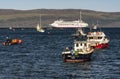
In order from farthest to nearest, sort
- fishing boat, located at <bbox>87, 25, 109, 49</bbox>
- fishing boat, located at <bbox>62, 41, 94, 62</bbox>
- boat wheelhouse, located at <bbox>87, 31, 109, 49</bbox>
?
1. boat wheelhouse, located at <bbox>87, 31, 109, 49</bbox>
2. fishing boat, located at <bbox>87, 25, 109, 49</bbox>
3. fishing boat, located at <bbox>62, 41, 94, 62</bbox>

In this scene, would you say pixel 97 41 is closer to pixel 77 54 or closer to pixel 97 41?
pixel 97 41

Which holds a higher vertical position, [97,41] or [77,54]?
[77,54]

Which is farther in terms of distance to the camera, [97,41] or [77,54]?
[97,41]

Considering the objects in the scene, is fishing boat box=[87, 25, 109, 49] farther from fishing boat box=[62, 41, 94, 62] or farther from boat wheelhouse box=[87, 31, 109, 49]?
fishing boat box=[62, 41, 94, 62]

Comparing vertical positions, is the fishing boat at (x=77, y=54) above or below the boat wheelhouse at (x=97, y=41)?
above

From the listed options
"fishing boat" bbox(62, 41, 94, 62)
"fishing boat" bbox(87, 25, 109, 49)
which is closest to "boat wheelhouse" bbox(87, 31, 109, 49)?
"fishing boat" bbox(87, 25, 109, 49)

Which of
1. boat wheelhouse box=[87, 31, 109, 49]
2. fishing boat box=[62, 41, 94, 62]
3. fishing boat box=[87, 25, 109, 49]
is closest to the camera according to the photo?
fishing boat box=[62, 41, 94, 62]

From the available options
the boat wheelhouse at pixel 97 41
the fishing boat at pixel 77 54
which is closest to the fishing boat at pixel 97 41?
the boat wheelhouse at pixel 97 41

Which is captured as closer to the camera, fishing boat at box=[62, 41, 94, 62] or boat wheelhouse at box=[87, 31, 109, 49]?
fishing boat at box=[62, 41, 94, 62]

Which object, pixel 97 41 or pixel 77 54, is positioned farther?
pixel 97 41

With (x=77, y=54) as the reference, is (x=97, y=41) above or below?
below

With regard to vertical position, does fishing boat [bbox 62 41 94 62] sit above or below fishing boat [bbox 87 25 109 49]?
above

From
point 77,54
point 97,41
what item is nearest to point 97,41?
point 97,41

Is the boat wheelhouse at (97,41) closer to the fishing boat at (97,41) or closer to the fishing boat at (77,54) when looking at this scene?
the fishing boat at (97,41)
